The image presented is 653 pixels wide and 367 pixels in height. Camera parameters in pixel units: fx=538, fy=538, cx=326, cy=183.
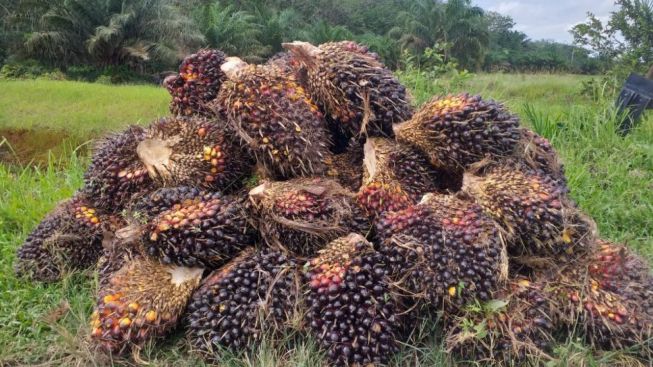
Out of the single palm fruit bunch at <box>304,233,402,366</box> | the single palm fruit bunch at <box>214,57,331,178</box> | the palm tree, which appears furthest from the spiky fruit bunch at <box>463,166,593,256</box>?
the palm tree

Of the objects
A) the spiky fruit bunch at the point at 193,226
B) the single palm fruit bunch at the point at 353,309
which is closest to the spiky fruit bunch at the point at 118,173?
the spiky fruit bunch at the point at 193,226

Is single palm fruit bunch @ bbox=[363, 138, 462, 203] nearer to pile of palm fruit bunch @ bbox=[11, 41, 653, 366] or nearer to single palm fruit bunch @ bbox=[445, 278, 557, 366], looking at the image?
pile of palm fruit bunch @ bbox=[11, 41, 653, 366]

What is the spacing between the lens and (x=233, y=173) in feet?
8.16

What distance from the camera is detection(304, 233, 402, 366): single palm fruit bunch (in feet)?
6.24

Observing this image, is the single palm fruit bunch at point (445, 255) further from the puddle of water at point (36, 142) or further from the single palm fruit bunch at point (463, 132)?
the puddle of water at point (36, 142)

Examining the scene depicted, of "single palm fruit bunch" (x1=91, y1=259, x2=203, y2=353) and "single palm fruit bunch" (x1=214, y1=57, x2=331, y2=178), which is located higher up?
"single palm fruit bunch" (x1=214, y1=57, x2=331, y2=178)

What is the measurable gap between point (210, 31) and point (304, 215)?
27.2 metres

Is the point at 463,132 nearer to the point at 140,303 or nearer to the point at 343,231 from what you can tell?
the point at 343,231

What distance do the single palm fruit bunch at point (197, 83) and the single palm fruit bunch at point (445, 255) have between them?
4.04 feet

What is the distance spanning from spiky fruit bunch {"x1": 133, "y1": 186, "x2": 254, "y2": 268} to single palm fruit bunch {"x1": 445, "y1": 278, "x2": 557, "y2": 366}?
923 mm

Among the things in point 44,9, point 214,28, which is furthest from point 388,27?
point 44,9

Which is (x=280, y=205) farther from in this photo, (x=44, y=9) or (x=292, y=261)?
(x=44, y=9)

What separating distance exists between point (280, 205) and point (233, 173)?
425 mm

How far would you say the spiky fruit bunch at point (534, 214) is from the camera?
81.7 inches
